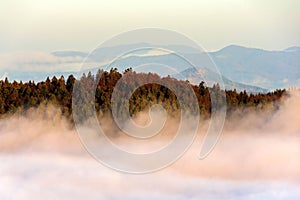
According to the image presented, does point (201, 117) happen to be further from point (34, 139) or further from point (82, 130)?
point (34, 139)

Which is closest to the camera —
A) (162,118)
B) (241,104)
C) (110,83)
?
(162,118)

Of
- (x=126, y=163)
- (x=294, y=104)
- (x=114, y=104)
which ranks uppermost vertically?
(x=294, y=104)

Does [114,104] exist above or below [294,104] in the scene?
below

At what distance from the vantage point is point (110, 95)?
41.3 m

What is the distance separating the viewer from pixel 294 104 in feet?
157

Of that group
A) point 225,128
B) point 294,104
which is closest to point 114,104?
point 225,128

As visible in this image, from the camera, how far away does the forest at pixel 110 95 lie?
3903 centimetres

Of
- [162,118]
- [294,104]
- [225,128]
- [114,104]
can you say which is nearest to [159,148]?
[162,118]

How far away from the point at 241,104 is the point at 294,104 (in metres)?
3.76

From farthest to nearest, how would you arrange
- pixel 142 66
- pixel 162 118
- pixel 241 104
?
1. pixel 241 104
2. pixel 162 118
3. pixel 142 66

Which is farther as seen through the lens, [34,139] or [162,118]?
[34,139]

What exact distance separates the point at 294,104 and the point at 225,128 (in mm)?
4603

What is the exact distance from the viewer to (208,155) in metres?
48.0

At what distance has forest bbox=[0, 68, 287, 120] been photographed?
128 feet
